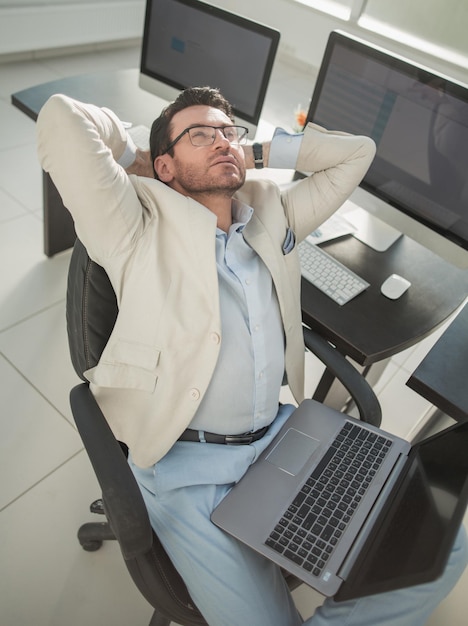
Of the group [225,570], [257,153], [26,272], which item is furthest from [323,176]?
[26,272]

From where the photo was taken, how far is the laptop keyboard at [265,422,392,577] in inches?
42.6

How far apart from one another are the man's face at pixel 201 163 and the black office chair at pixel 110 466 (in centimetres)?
35

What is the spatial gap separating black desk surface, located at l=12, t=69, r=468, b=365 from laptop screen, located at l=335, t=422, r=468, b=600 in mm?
327

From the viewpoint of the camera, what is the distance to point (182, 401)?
45.7 inches

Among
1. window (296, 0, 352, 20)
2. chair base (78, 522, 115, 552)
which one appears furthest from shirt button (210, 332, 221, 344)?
window (296, 0, 352, 20)

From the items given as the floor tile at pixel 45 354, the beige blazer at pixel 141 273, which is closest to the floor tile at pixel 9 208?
the floor tile at pixel 45 354

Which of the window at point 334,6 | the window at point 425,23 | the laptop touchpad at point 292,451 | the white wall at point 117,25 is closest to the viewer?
the laptop touchpad at point 292,451

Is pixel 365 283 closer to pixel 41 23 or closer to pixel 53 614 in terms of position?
pixel 53 614

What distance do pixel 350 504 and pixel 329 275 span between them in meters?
0.69

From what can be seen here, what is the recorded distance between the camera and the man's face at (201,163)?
1.30 meters

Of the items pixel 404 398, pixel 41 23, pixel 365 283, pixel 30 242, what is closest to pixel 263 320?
pixel 365 283

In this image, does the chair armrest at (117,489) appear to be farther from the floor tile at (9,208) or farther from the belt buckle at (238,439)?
the floor tile at (9,208)

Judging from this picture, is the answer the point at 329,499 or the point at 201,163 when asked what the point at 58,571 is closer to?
the point at 329,499

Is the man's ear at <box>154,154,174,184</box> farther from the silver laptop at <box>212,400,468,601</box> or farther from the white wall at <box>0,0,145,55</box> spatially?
the white wall at <box>0,0,145,55</box>
